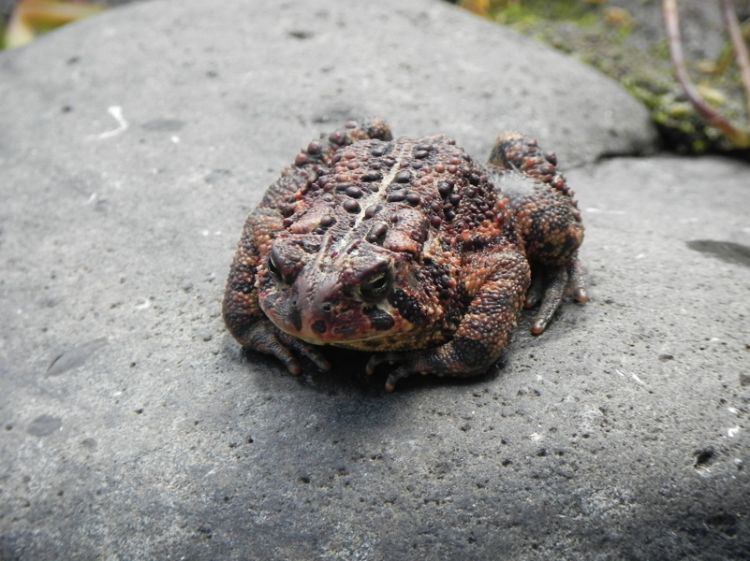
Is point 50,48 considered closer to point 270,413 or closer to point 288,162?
point 288,162

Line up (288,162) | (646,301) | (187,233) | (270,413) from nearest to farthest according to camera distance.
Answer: (270,413) < (646,301) < (187,233) < (288,162)

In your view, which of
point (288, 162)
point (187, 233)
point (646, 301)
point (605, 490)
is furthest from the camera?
point (288, 162)

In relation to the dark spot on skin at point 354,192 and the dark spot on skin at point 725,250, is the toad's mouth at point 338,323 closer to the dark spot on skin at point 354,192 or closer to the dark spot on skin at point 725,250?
the dark spot on skin at point 354,192

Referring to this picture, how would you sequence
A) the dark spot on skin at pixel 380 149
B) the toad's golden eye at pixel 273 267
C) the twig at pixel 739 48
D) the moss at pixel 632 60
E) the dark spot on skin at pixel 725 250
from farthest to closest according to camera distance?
the moss at pixel 632 60 → the twig at pixel 739 48 → the dark spot on skin at pixel 725 250 → the dark spot on skin at pixel 380 149 → the toad's golden eye at pixel 273 267

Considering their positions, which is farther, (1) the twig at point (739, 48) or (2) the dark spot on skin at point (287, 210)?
(1) the twig at point (739, 48)

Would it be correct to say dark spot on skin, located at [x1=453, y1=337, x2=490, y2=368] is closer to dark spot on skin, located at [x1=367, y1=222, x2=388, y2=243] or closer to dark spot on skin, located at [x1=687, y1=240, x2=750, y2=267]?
dark spot on skin, located at [x1=367, y1=222, x2=388, y2=243]

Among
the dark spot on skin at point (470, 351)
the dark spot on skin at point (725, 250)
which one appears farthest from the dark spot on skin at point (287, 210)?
the dark spot on skin at point (725, 250)

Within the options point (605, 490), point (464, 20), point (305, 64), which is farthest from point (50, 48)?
point (605, 490)
